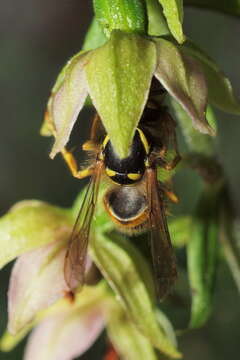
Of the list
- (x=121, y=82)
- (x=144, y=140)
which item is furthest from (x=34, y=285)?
(x=121, y=82)

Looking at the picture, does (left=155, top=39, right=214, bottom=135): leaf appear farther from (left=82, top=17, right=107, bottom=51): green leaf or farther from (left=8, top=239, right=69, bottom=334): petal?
(left=8, top=239, right=69, bottom=334): petal

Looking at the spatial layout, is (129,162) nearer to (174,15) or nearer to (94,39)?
(174,15)

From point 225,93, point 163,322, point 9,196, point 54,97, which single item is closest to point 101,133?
point 54,97

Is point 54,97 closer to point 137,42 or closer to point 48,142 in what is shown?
point 137,42

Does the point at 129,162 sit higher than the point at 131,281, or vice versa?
the point at 129,162

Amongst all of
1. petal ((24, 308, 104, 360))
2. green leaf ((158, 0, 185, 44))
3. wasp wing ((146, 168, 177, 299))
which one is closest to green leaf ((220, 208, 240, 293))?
petal ((24, 308, 104, 360))
